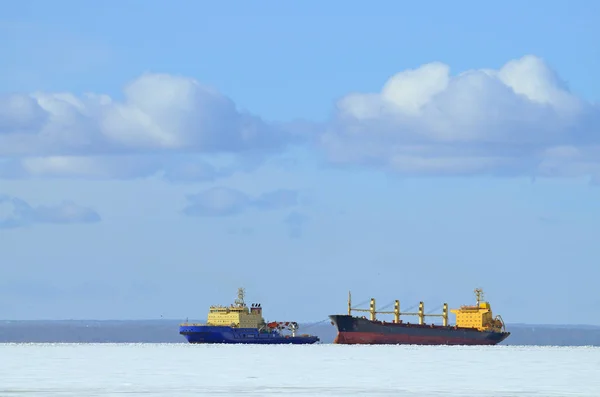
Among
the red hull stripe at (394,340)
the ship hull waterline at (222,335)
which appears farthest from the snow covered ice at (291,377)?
the red hull stripe at (394,340)

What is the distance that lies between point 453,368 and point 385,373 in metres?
9.46

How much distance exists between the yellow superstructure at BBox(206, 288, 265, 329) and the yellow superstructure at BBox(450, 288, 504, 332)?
94.3 ft

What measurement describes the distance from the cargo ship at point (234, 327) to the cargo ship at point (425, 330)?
910cm

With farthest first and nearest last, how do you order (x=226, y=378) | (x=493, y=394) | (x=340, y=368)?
1. (x=340, y=368)
2. (x=226, y=378)
3. (x=493, y=394)

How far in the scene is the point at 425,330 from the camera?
15212 centimetres

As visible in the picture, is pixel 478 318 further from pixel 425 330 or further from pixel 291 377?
pixel 291 377

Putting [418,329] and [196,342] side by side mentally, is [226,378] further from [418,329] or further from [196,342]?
[418,329]

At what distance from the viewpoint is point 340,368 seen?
8106cm

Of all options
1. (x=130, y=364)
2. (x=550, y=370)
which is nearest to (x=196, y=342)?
(x=130, y=364)

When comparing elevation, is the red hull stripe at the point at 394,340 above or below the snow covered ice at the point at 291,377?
above

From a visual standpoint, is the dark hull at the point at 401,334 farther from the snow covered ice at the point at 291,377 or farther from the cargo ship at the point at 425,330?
the snow covered ice at the point at 291,377

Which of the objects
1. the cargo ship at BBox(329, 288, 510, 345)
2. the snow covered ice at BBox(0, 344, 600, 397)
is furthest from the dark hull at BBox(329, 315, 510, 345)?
the snow covered ice at BBox(0, 344, 600, 397)

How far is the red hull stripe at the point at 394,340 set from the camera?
486 ft

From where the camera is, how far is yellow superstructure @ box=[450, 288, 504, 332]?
514 feet
